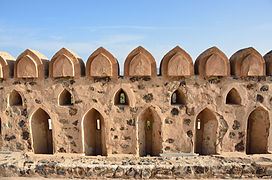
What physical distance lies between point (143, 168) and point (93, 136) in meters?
1.60

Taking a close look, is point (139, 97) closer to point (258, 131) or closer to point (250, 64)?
point (250, 64)

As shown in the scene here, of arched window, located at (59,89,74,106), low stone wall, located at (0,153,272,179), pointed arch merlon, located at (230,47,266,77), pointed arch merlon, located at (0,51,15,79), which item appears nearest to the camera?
low stone wall, located at (0,153,272,179)

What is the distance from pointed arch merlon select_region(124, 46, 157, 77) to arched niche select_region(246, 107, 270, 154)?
2.41 metres

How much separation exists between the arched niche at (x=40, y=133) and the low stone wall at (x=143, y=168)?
0.73m

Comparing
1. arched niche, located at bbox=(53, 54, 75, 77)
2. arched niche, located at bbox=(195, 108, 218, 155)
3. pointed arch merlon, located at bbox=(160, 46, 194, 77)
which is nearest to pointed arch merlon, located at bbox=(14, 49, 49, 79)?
arched niche, located at bbox=(53, 54, 75, 77)

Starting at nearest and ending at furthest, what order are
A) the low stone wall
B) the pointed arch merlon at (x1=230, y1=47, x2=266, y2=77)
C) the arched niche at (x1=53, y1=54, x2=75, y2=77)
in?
1. the low stone wall
2. the pointed arch merlon at (x1=230, y1=47, x2=266, y2=77)
3. the arched niche at (x1=53, y1=54, x2=75, y2=77)

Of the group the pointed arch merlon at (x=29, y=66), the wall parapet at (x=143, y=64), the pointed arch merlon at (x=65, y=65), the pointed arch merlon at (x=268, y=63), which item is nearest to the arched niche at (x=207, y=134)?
the wall parapet at (x=143, y=64)

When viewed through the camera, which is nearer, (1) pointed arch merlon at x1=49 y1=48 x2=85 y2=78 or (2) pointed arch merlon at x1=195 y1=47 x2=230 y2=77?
(2) pointed arch merlon at x1=195 y1=47 x2=230 y2=77

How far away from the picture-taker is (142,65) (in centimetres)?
367

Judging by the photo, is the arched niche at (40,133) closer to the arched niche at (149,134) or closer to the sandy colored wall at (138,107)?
the sandy colored wall at (138,107)

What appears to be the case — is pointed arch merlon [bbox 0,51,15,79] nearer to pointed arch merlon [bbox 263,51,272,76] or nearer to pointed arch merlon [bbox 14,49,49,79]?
pointed arch merlon [bbox 14,49,49,79]

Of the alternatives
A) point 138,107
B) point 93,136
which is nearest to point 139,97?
point 138,107

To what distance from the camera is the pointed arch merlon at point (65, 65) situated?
374cm

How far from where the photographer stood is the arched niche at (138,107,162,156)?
3.93m
